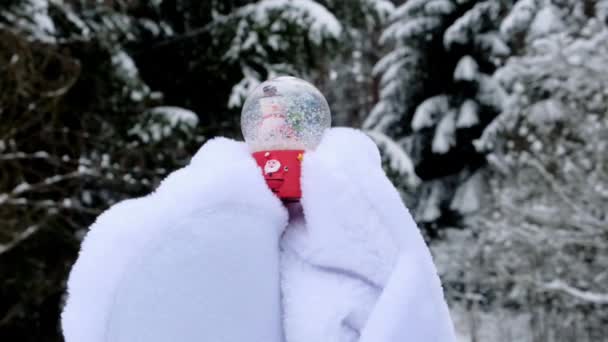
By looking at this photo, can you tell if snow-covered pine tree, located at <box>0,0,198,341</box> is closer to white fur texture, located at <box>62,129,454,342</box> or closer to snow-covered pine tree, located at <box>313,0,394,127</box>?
snow-covered pine tree, located at <box>313,0,394,127</box>

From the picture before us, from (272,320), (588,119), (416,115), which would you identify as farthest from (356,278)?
(416,115)

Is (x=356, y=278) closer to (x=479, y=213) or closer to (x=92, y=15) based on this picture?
(x=92, y=15)

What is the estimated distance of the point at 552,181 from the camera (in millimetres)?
6895

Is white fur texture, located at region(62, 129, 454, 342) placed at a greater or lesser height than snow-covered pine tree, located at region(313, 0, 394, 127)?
greater

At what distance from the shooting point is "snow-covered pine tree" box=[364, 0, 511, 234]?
387 inches

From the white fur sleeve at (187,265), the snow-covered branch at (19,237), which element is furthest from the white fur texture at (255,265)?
the snow-covered branch at (19,237)

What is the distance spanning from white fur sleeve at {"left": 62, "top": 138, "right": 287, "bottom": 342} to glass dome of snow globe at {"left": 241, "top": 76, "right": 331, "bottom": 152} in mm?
111

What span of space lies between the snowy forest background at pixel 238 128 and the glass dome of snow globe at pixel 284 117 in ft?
14.4

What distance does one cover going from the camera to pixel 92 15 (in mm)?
6441

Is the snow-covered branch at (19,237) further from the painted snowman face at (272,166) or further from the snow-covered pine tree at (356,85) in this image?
the snow-covered pine tree at (356,85)

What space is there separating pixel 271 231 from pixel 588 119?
6.65 metres

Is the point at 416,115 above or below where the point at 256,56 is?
below

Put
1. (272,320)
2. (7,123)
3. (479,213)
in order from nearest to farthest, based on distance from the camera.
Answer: (272,320)
(7,123)
(479,213)

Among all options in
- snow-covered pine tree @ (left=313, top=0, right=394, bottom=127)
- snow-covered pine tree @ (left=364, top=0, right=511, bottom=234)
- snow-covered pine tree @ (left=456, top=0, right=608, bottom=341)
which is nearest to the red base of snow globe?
snow-covered pine tree @ (left=456, top=0, right=608, bottom=341)
